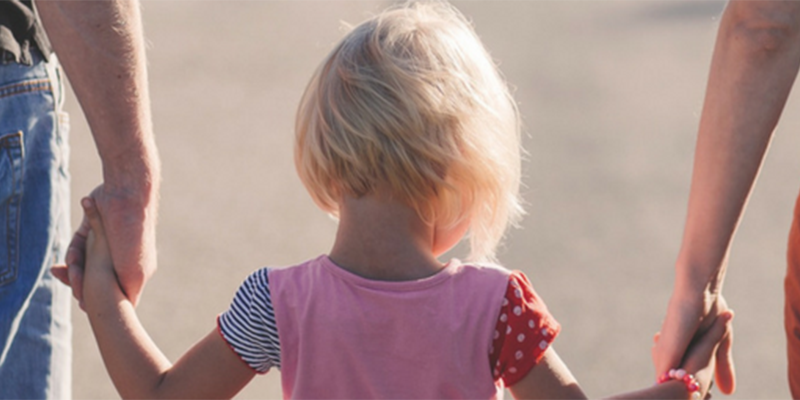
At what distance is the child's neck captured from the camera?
2.04m

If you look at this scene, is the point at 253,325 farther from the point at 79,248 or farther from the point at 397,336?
the point at 79,248

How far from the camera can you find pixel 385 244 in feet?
6.70

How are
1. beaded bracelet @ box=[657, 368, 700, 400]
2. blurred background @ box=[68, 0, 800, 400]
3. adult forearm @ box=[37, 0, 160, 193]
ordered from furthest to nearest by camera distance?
blurred background @ box=[68, 0, 800, 400] → beaded bracelet @ box=[657, 368, 700, 400] → adult forearm @ box=[37, 0, 160, 193]

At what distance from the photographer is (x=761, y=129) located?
8.16 feet

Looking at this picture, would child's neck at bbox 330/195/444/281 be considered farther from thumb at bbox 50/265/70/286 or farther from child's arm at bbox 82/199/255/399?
thumb at bbox 50/265/70/286

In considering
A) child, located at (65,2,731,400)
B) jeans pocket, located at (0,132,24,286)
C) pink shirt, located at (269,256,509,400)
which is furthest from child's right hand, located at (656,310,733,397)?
jeans pocket, located at (0,132,24,286)

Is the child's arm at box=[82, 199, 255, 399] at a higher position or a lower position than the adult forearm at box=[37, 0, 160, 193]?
lower

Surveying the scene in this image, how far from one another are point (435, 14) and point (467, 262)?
47cm

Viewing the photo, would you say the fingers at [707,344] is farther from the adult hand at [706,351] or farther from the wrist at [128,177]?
the wrist at [128,177]

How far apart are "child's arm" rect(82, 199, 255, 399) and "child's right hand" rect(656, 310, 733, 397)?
0.97 metres

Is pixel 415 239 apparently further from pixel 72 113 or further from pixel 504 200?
pixel 72 113

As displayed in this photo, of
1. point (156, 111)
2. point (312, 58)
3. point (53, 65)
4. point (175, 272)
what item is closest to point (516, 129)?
point (53, 65)

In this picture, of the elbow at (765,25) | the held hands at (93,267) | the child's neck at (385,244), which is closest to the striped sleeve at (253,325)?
the child's neck at (385,244)

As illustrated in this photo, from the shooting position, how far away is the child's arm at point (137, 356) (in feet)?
6.86
